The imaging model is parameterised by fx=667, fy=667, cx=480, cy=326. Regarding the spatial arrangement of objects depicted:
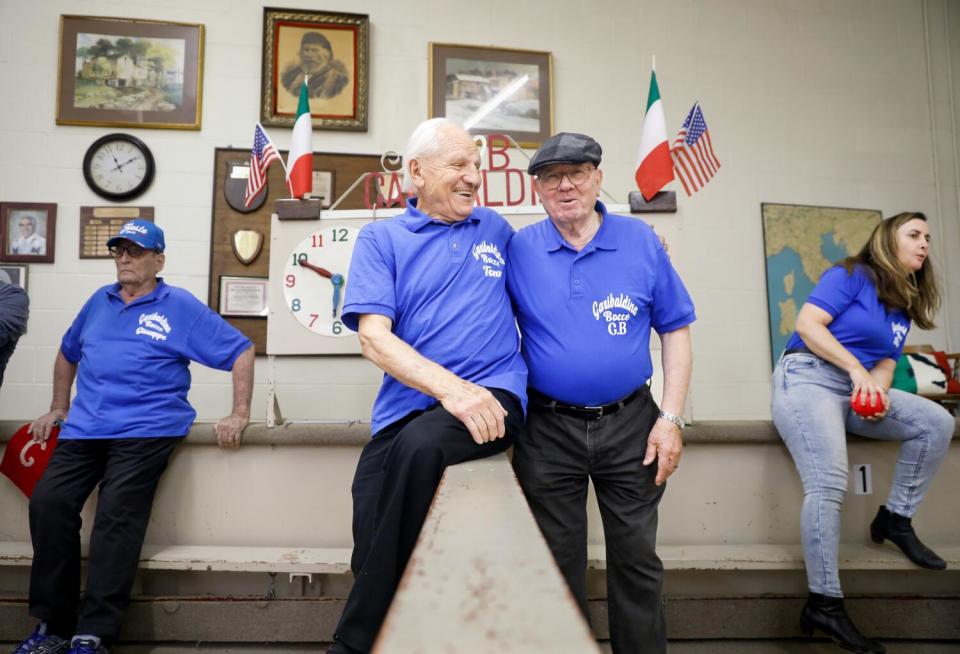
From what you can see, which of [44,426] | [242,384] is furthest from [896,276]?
[44,426]

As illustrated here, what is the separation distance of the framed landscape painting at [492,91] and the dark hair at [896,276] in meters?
2.22

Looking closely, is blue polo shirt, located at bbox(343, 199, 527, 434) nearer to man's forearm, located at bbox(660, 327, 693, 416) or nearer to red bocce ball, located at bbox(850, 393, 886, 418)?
man's forearm, located at bbox(660, 327, 693, 416)

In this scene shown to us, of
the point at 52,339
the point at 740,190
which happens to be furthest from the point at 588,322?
the point at 52,339

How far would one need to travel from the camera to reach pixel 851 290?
2.08 m

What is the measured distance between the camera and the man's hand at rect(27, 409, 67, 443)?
232 centimetres

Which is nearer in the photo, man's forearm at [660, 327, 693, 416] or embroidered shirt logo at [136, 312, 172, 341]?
man's forearm at [660, 327, 693, 416]

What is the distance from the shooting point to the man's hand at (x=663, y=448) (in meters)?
1.59

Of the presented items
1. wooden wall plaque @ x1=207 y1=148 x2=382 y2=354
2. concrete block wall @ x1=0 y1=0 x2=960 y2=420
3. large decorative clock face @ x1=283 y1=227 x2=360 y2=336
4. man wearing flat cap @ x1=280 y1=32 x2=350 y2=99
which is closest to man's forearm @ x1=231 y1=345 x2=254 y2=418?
large decorative clock face @ x1=283 y1=227 x2=360 y2=336

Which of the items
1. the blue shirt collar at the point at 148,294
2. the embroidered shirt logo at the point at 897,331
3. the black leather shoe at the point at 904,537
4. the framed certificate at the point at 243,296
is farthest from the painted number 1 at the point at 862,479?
the framed certificate at the point at 243,296

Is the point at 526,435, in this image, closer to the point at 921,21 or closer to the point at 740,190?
the point at 740,190

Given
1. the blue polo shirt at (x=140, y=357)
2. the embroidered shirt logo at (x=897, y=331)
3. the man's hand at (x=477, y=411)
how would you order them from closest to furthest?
the man's hand at (x=477, y=411), the embroidered shirt logo at (x=897, y=331), the blue polo shirt at (x=140, y=357)

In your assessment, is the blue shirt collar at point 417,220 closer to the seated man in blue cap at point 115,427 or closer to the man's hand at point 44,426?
the seated man in blue cap at point 115,427

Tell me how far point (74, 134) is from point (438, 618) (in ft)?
13.5

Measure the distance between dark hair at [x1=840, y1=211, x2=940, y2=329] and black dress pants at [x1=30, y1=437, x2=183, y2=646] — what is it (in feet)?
7.83
